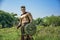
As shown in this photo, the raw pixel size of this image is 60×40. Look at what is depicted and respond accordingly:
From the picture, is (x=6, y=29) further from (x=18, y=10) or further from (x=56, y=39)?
(x=56, y=39)

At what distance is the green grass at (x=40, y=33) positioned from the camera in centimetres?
349

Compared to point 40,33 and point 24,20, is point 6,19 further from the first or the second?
point 40,33

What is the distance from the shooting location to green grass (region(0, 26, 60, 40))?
137 inches

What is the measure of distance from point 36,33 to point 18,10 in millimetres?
389

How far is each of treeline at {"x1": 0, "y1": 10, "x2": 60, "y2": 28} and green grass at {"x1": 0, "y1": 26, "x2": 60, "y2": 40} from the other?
0.06 metres

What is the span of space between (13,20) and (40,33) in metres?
0.41

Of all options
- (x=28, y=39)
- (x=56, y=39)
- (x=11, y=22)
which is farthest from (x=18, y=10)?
(x=56, y=39)

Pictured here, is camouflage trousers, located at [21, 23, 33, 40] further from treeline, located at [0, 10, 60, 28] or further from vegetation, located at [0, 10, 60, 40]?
treeline, located at [0, 10, 60, 28]

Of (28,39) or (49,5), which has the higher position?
(49,5)

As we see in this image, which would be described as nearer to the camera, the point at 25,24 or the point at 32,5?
the point at 25,24

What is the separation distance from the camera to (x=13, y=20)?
3555 mm

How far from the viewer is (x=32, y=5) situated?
11.9 feet

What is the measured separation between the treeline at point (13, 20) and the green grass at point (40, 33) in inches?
2.6

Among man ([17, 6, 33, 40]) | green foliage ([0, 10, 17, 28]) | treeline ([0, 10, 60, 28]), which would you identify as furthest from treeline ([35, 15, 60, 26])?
green foliage ([0, 10, 17, 28])
